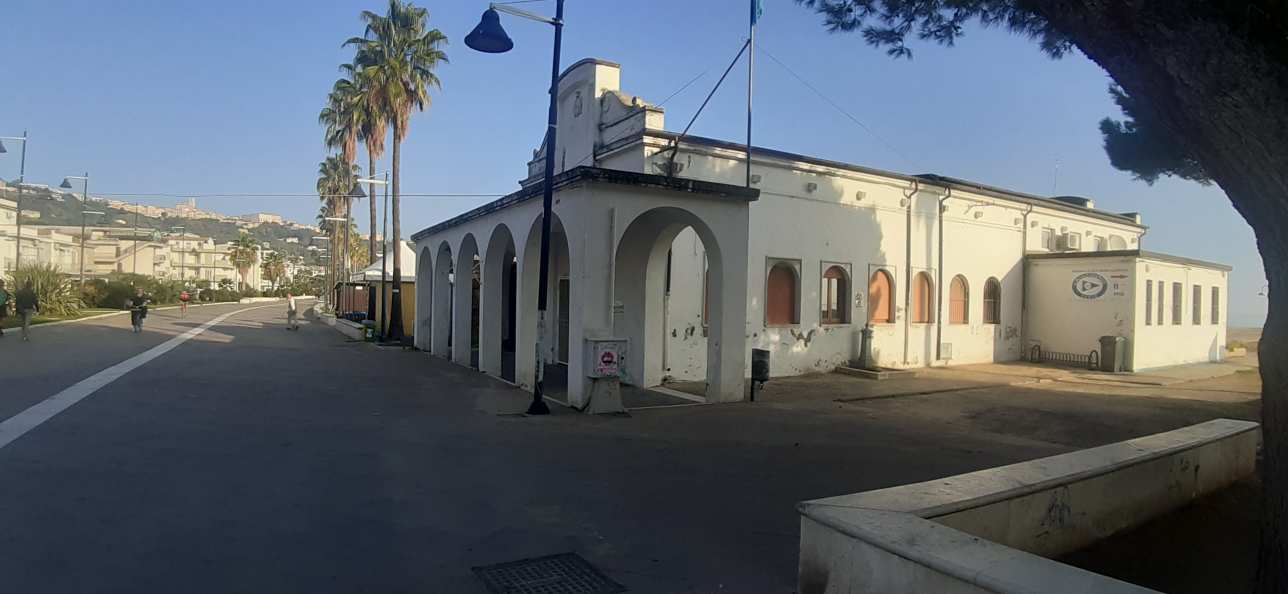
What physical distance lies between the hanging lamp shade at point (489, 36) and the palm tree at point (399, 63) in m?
19.3

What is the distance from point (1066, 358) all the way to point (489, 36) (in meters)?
20.5

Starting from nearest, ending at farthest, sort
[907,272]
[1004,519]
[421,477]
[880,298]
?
[1004,519]
[421,477]
[880,298]
[907,272]

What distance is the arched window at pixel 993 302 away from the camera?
22.9 meters

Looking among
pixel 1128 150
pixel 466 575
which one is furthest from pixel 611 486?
pixel 1128 150

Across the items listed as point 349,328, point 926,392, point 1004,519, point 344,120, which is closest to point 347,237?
point 344,120

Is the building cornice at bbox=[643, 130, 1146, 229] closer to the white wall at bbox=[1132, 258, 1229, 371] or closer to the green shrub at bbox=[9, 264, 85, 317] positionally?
the white wall at bbox=[1132, 258, 1229, 371]

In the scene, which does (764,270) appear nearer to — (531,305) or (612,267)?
(531,305)

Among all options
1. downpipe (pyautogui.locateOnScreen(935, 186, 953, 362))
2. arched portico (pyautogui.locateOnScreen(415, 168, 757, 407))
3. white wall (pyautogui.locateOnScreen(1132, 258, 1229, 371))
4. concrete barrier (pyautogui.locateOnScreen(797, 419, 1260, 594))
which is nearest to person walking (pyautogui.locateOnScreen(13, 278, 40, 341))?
arched portico (pyautogui.locateOnScreen(415, 168, 757, 407))

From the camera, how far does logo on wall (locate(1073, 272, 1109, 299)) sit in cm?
2145

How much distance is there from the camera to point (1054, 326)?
23.1m

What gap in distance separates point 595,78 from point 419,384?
26.7ft

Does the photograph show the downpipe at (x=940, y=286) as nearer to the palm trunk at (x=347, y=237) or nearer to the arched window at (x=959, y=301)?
the arched window at (x=959, y=301)

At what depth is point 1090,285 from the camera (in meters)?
21.8

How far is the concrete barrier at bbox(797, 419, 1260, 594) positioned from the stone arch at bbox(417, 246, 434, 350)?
19495 mm
